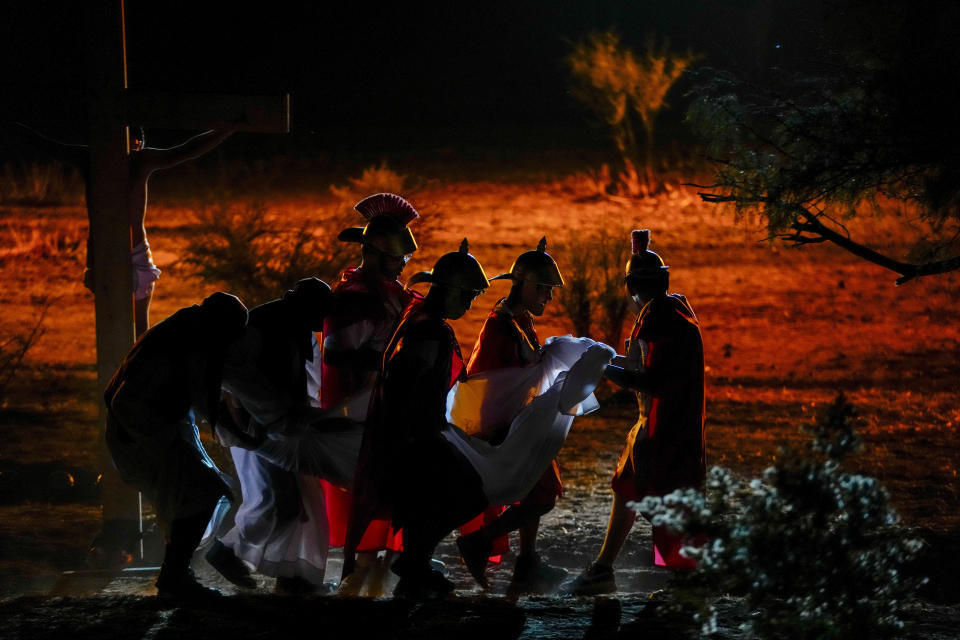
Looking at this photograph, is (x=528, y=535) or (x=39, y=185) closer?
(x=528, y=535)

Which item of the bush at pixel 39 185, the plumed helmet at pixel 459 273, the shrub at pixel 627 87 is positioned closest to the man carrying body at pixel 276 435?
the plumed helmet at pixel 459 273

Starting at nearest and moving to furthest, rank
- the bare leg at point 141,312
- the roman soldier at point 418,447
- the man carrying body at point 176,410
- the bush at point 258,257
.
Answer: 1. the man carrying body at point 176,410
2. the roman soldier at point 418,447
3. the bare leg at point 141,312
4. the bush at point 258,257

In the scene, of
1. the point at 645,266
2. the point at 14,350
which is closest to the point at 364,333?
the point at 645,266

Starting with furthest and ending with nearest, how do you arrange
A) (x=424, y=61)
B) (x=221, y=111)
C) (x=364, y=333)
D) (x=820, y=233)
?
(x=424, y=61) → (x=820, y=233) → (x=221, y=111) → (x=364, y=333)

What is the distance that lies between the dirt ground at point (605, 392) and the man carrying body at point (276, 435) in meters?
0.68

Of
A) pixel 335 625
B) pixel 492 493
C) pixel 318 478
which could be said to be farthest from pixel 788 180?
pixel 335 625

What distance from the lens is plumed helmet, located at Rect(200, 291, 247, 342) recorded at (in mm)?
5918

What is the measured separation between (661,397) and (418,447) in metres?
1.39

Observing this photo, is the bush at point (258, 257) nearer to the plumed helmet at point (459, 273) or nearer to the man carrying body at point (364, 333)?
the man carrying body at point (364, 333)

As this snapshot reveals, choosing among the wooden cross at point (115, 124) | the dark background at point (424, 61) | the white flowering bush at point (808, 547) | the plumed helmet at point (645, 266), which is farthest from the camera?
the dark background at point (424, 61)

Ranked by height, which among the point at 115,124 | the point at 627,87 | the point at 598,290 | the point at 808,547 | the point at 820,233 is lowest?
the point at 808,547

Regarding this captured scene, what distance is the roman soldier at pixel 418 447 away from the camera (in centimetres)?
613

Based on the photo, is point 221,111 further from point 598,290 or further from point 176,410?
point 598,290

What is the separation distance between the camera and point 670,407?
6648 mm
